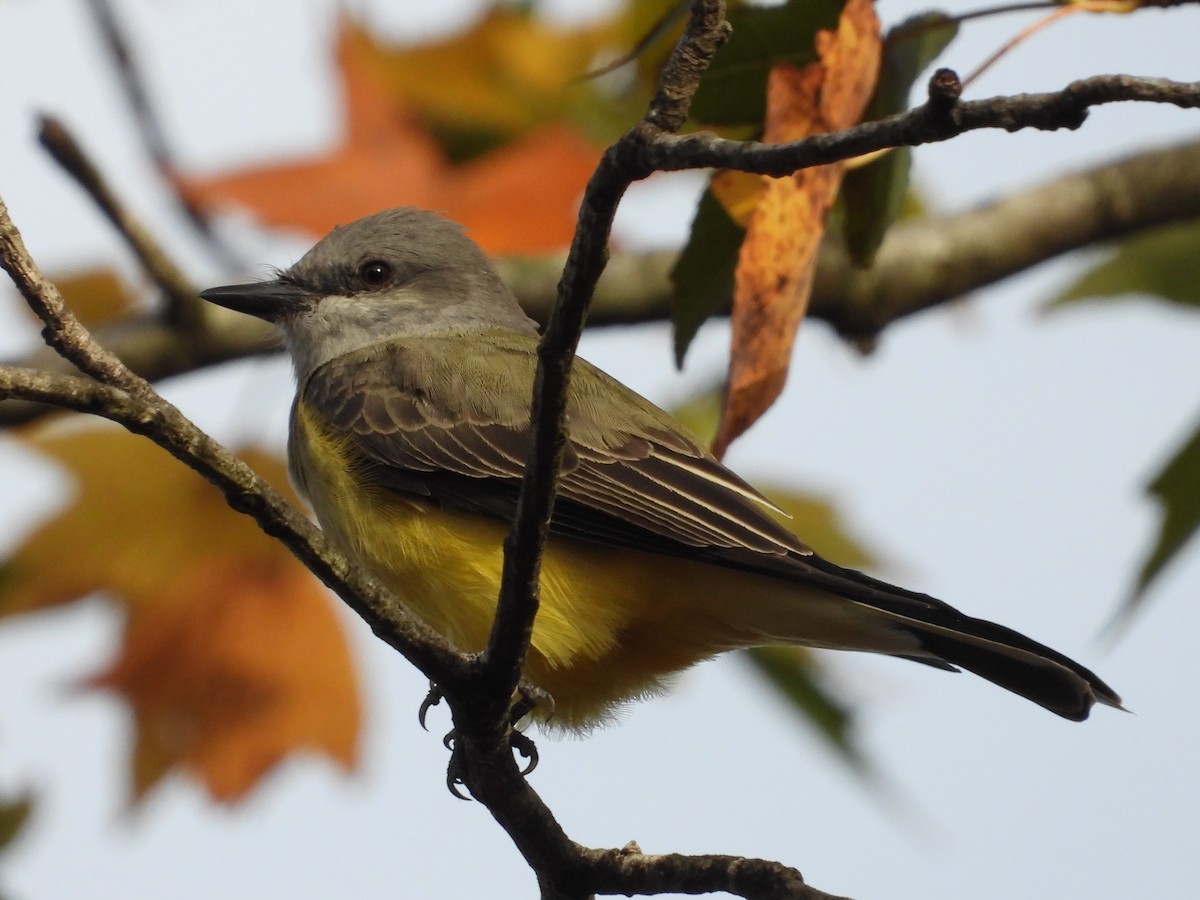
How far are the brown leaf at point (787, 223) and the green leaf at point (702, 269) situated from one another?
0.25 metres

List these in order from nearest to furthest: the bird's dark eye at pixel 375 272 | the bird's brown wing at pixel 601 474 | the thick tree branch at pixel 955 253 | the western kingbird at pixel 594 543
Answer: the bird's brown wing at pixel 601 474
the western kingbird at pixel 594 543
the bird's dark eye at pixel 375 272
the thick tree branch at pixel 955 253

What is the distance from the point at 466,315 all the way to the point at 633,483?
6.20 ft

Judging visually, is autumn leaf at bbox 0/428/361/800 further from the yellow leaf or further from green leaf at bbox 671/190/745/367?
green leaf at bbox 671/190/745/367

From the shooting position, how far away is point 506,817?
156 inches

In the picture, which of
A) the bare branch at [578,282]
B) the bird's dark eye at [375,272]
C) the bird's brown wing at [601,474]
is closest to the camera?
the bare branch at [578,282]

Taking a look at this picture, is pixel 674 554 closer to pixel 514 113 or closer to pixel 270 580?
pixel 270 580

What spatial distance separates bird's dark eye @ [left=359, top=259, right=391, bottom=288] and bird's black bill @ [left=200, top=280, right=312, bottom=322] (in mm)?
274

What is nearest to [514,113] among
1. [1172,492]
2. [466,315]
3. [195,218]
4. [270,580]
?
[466,315]

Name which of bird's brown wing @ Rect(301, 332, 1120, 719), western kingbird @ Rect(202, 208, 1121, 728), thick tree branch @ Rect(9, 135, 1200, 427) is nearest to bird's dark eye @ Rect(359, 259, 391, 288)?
thick tree branch @ Rect(9, 135, 1200, 427)

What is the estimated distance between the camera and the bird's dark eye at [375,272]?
630cm

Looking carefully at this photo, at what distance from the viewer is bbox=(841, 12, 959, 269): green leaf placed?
12.9ft

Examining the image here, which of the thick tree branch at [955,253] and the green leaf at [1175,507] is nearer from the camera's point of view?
the green leaf at [1175,507]

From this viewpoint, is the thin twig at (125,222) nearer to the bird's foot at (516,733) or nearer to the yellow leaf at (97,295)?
the yellow leaf at (97,295)

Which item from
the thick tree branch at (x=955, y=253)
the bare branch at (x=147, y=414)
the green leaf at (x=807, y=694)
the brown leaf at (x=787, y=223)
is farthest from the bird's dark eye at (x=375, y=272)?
the bare branch at (x=147, y=414)
